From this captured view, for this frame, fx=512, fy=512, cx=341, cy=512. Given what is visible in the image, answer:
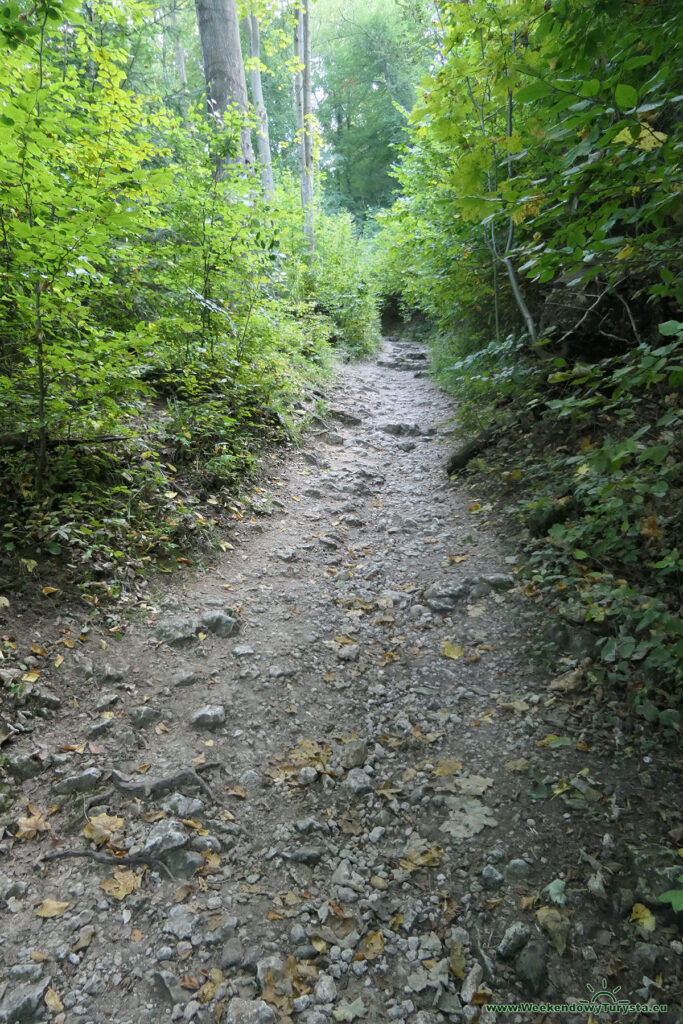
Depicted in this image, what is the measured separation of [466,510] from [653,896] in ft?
11.9

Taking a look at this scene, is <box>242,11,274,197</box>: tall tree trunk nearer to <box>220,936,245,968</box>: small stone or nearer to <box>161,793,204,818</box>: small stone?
<box>161,793,204,818</box>: small stone

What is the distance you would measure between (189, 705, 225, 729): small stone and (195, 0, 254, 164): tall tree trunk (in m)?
7.47

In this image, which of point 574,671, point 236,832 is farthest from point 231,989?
point 574,671

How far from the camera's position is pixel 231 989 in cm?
185

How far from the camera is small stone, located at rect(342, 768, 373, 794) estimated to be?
104 inches

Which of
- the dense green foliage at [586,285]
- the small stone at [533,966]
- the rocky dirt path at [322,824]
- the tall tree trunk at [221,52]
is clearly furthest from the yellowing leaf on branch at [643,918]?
the tall tree trunk at [221,52]

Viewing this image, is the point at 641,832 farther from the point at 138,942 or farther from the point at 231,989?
the point at 138,942

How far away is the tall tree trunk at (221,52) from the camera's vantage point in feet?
24.0

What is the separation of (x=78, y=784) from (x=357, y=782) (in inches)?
54.5

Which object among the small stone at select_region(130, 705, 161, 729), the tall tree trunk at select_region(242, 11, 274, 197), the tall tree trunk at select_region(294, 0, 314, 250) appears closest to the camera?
the small stone at select_region(130, 705, 161, 729)

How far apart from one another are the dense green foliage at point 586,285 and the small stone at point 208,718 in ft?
7.07

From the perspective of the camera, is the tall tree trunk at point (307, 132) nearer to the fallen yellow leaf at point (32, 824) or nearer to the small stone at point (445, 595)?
the small stone at point (445, 595)

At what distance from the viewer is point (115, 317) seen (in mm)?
5875

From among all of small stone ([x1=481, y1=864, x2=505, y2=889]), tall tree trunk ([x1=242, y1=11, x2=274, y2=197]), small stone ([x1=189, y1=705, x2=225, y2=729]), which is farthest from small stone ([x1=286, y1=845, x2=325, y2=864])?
tall tree trunk ([x1=242, y1=11, x2=274, y2=197])
